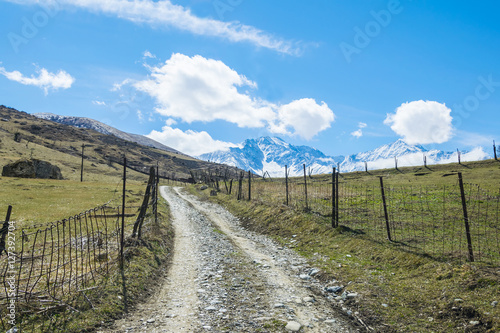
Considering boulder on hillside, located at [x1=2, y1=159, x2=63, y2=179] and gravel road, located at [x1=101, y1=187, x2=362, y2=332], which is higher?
boulder on hillside, located at [x1=2, y1=159, x2=63, y2=179]

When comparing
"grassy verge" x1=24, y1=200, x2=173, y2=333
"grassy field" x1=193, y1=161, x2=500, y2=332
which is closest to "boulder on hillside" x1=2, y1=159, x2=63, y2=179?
"grassy verge" x1=24, y1=200, x2=173, y2=333

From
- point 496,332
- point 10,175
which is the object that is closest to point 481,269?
point 496,332

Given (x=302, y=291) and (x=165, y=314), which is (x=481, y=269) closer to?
(x=302, y=291)

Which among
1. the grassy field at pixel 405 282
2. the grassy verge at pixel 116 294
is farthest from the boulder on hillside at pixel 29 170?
the grassy field at pixel 405 282

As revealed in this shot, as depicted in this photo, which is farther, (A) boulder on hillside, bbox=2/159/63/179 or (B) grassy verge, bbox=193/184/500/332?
(A) boulder on hillside, bbox=2/159/63/179

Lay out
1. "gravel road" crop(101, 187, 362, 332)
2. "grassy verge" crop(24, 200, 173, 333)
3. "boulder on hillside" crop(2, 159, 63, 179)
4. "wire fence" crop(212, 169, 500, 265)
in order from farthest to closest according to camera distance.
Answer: "boulder on hillside" crop(2, 159, 63, 179), "wire fence" crop(212, 169, 500, 265), "gravel road" crop(101, 187, 362, 332), "grassy verge" crop(24, 200, 173, 333)

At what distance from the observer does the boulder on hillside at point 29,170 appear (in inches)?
2317

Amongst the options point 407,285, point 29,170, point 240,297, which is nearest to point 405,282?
point 407,285

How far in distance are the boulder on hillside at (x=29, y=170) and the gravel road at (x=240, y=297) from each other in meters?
63.2

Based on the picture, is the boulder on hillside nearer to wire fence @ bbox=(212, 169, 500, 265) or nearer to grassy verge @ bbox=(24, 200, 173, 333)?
grassy verge @ bbox=(24, 200, 173, 333)

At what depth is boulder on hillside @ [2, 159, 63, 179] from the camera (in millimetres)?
58844

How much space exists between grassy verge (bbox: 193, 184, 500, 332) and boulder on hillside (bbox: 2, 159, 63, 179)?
225 feet

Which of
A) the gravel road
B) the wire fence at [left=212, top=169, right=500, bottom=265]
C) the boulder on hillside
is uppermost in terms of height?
the boulder on hillside

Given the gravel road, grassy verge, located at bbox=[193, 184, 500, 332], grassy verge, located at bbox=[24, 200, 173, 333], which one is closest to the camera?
grassy verge, located at bbox=[24, 200, 173, 333]
